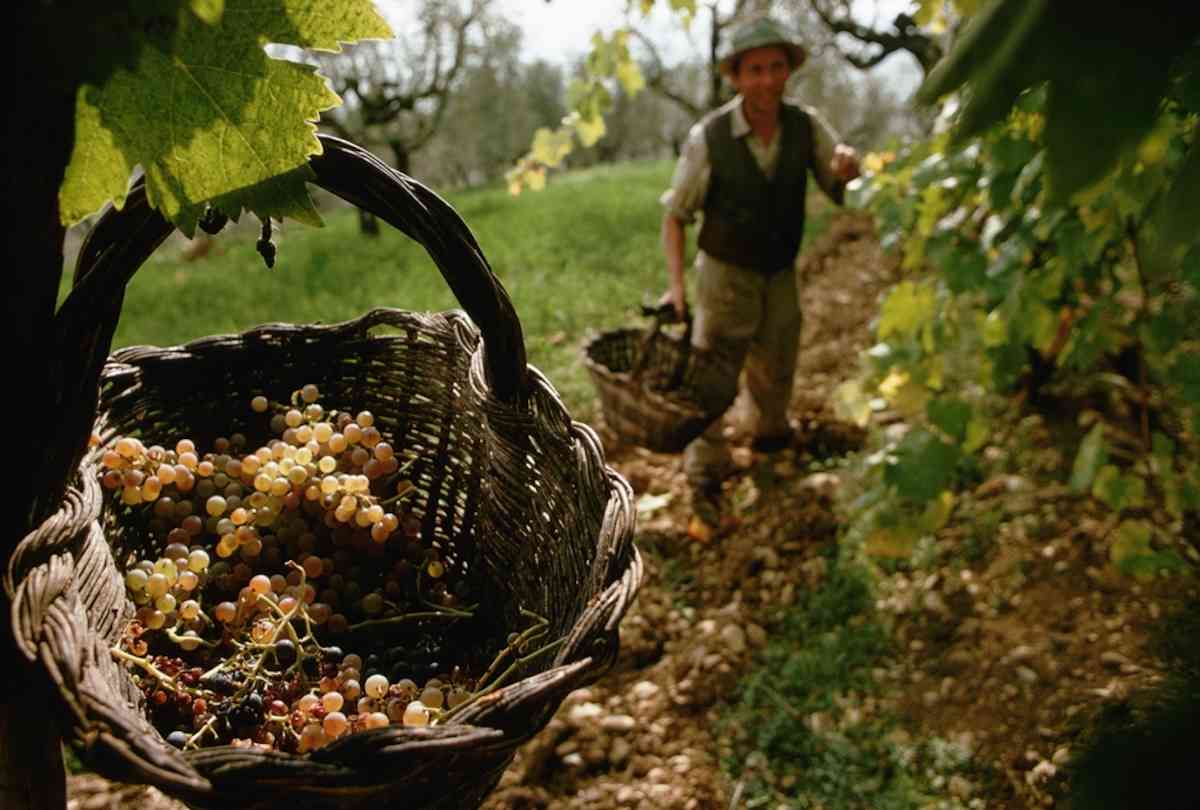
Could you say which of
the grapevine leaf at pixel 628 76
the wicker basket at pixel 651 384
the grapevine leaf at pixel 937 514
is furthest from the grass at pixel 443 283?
the grapevine leaf at pixel 937 514

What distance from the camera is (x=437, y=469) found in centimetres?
149

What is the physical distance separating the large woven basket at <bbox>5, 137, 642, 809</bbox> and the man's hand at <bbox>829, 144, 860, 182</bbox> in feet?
8.70

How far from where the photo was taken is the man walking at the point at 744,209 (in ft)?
11.6

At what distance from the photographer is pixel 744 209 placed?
3.63 m

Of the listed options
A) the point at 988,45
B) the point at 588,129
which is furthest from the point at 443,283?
the point at 988,45

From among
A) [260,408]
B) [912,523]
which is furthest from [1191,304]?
[260,408]

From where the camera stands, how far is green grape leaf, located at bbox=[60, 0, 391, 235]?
566mm

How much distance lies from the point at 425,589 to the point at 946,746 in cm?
179

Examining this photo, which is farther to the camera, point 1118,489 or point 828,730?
point 828,730

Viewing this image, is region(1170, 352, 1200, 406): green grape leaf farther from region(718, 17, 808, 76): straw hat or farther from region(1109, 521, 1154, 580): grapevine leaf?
region(718, 17, 808, 76): straw hat

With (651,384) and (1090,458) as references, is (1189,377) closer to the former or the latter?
(1090,458)

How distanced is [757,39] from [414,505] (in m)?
2.80

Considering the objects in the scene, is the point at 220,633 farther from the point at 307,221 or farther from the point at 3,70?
the point at 3,70

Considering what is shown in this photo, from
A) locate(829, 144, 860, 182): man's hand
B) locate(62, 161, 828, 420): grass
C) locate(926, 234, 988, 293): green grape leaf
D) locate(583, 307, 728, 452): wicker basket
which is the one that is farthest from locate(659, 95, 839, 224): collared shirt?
locate(926, 234, 988, 293): green grape leaf
